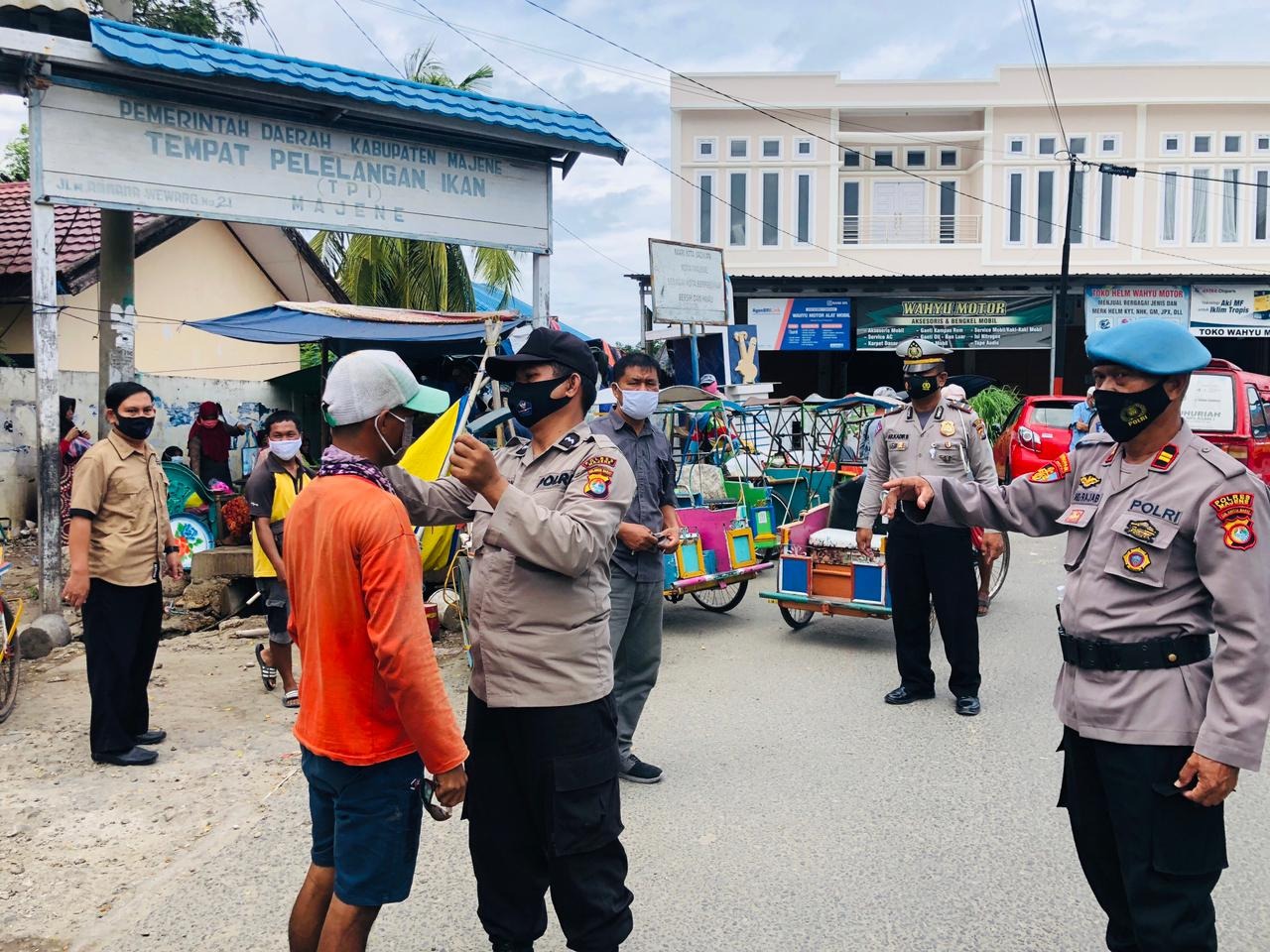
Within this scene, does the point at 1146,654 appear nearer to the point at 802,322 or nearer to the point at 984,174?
the point at 802,322

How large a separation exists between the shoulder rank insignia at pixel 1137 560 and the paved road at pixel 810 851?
142cm

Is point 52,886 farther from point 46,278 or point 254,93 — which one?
point 254,93

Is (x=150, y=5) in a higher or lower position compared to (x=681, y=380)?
higher

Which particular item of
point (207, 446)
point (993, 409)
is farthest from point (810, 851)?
point (993, 409)

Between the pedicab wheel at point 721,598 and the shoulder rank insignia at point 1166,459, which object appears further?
the pedicab wheel at point 721,598

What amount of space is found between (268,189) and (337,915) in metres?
7.21

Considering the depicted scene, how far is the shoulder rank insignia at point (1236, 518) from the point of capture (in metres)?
2.38

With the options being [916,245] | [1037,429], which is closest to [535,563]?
[1037,429]

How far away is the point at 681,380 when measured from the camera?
1869 cm

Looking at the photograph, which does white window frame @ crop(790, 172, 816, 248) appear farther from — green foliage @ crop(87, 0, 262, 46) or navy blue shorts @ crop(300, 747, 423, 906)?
navy blue shorts @ crop(300, 747, 423, 906)

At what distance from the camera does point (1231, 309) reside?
23875 mm

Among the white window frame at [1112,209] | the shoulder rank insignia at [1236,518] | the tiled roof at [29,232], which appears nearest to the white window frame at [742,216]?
the white window frame at [1112,209]

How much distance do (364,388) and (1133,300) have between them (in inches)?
980

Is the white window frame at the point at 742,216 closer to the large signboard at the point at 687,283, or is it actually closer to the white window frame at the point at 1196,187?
the large signboard at the point at 687,283
